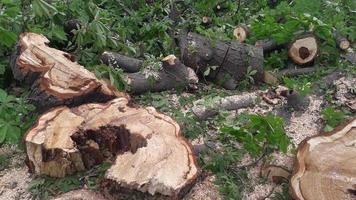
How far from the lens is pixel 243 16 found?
200 inches

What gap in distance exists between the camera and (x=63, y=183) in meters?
2.87

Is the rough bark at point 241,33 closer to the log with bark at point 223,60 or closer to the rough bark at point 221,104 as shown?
the log with bark at point 223,60

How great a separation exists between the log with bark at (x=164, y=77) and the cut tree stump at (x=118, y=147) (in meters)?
0.62

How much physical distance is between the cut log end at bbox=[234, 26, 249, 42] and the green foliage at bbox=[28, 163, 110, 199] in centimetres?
209

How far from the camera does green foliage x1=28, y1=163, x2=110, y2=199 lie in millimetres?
2830

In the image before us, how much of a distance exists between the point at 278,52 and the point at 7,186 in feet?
8.74

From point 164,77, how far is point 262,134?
4.07ft

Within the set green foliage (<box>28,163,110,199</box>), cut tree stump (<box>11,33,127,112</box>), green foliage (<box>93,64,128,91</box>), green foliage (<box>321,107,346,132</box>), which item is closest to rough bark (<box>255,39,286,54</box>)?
green foliage (<box>321,107,346,132</box>)

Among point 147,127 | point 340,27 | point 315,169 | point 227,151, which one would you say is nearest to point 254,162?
point 227,151

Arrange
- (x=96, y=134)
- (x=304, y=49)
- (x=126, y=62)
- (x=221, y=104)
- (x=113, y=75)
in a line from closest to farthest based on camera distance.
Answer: (x=96, y=134), (x=113, y=75), (x=221, y=104), (x=126, y=62), (x=304, y=49)

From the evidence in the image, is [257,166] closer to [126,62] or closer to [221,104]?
[221,104]

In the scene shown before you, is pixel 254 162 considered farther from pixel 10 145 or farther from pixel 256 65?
pixel 10 145

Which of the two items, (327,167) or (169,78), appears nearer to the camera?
(327,167)

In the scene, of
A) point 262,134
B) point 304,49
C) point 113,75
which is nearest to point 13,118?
point 113,75
